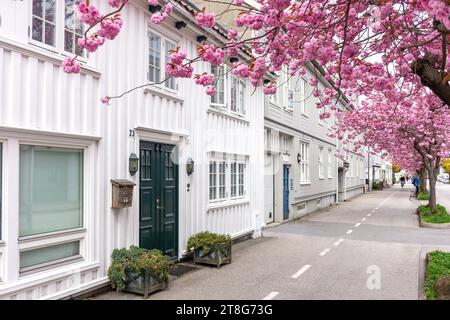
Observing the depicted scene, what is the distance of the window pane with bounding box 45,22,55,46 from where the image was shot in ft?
19.9

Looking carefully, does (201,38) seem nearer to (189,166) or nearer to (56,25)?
(189,166)

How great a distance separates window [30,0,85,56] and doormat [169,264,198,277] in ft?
14.6

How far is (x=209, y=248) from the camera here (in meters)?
9.25

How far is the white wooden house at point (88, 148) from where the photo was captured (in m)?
5.50

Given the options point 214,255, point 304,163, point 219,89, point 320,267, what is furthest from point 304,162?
point 214,255

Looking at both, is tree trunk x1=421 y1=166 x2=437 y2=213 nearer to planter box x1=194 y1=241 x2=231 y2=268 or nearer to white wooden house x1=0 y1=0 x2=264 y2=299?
white wooden house x1=0 y1=0 x2=264 y2=299

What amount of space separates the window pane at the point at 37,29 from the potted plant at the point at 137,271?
138 inches

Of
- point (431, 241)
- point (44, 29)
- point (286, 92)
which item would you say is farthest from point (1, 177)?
point (286, 92)

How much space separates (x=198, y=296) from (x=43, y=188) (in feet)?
9.71

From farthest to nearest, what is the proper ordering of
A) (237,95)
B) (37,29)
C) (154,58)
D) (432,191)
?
(432,191) < (237,95) < (154,58) < (37,29)

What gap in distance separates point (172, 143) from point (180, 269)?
2.64 m

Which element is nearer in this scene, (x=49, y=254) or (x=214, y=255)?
(x=49, y=254)

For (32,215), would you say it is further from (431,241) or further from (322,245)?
(431,241)

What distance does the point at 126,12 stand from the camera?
762 cm
